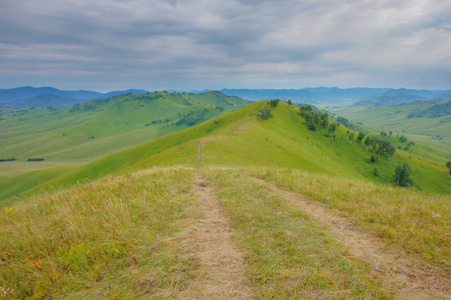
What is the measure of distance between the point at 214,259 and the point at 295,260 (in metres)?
2.49

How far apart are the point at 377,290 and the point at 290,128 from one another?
106 m

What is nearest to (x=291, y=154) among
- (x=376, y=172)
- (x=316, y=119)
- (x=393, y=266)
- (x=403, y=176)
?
(x=376, y=172)

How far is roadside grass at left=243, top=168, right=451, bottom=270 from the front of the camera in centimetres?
724

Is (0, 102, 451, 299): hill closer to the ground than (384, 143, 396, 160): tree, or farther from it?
farther from it

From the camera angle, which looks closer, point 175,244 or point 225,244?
point 175,244

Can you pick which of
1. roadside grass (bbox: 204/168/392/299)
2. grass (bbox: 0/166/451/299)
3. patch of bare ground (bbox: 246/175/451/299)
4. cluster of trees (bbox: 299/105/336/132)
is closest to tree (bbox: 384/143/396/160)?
cluster of trees (bbox: 299/105/336/132)

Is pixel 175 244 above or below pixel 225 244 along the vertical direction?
above

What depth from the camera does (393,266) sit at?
6359 mm

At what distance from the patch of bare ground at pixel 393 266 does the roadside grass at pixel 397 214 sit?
1.82 ft

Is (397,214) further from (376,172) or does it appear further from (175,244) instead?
(376,172)

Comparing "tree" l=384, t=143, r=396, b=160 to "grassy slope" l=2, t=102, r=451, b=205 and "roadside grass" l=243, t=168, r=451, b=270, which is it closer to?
"grassy slope" l=2, t=102, r=451, b=205

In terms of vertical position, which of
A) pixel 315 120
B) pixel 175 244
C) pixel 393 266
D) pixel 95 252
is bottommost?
pixel 393 266

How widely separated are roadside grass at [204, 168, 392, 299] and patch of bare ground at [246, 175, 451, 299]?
0.38 metres

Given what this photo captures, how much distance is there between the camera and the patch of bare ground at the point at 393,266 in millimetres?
5465
